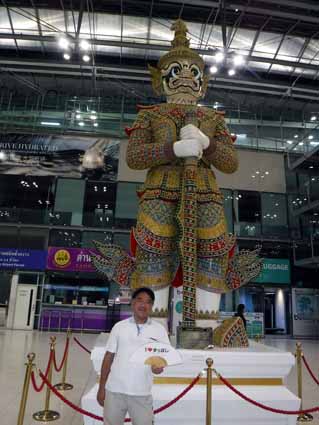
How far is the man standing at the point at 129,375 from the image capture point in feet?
5.61

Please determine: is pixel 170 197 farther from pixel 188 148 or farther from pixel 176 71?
pixel 176 71

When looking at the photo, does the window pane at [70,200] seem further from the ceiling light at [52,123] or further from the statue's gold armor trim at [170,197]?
the statue's gold armor trim at [170,197]

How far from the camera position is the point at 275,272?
14.1 meters

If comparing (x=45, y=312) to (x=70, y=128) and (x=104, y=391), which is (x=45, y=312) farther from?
(x=104, y=391)

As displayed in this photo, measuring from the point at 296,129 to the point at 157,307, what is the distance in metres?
14.8

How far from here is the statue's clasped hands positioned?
3.21m

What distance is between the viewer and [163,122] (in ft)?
11.7

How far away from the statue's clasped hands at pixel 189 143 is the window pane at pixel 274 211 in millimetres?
12161

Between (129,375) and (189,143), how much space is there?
2.07 m

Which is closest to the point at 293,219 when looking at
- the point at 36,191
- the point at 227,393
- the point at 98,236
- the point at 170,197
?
the point at 98,236

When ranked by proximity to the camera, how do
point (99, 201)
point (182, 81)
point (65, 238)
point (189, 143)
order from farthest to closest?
1. point (99, 201)
2. point (65, 238)
3. point (182, 81)
4. point (189, 143)

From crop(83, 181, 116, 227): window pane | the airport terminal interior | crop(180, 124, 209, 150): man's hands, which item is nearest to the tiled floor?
crop(180, 124, 209, 150): man's hands

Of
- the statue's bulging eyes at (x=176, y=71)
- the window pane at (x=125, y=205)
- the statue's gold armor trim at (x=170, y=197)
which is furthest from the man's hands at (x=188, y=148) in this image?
the window pane at (x=125, y=205)

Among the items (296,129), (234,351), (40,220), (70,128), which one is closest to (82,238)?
(40,220)
